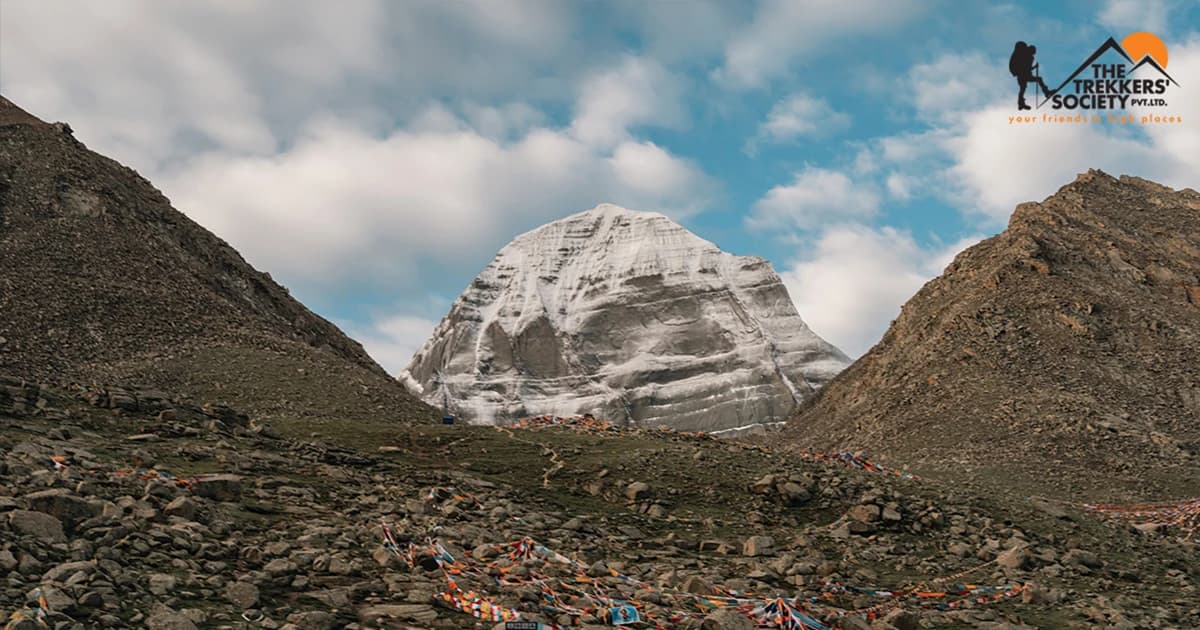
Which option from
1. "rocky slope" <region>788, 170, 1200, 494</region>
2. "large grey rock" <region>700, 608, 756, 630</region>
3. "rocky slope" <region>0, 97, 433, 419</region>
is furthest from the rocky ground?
"rocky slope" <region>788, 170, 1200, 494</region>

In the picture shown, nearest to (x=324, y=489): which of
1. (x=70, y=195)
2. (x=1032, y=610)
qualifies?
(x=1032, y=610)

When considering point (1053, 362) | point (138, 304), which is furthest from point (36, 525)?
point (1053, 362)

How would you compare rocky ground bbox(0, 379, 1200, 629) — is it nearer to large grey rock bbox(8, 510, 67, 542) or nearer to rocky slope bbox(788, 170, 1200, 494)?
large grey rock bbox(8, 510, 67, 542)

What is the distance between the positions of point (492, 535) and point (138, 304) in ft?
91.0

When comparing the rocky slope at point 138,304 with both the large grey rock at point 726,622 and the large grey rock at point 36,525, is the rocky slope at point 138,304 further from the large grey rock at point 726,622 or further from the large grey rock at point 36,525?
the large grey rock at point 726,622

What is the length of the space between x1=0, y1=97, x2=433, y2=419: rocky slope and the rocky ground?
36.4ft

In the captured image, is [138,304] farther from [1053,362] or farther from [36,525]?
[1053,362]

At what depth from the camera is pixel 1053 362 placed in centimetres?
4897

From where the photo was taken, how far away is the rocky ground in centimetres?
962

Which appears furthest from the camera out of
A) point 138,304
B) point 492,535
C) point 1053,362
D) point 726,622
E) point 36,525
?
point 1053,362

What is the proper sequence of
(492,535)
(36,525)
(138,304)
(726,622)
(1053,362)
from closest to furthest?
1. (36,525)
2. (726,622)
3. (492,535)
4. (138,304)
5. (1053,362)

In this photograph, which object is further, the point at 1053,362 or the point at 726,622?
the point at 1053,362

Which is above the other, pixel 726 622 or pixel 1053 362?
pixel 1053 362

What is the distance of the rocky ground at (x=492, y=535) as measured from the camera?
31.6 feet
